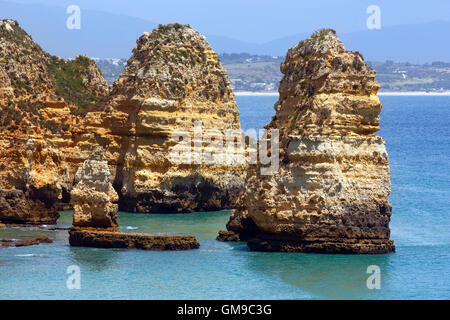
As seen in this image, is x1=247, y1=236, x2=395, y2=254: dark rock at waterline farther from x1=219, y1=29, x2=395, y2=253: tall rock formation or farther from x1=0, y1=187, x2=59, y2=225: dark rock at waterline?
x1=0, y1=187, x2=59, y2=225: dark rock at waterline

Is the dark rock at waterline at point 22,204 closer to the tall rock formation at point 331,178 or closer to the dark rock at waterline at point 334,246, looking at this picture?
the tall rock formation at point 331,178

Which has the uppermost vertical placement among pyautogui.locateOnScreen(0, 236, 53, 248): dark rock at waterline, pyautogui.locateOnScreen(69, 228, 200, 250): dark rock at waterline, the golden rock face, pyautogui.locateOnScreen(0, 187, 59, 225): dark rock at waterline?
the golden rock face

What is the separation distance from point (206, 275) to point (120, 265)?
369 cm

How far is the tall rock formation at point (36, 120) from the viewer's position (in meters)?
60.9

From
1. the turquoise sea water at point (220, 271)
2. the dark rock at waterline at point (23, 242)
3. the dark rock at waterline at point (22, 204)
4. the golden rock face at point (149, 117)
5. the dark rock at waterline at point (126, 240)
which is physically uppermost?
the golden rock face at point (149, 117)

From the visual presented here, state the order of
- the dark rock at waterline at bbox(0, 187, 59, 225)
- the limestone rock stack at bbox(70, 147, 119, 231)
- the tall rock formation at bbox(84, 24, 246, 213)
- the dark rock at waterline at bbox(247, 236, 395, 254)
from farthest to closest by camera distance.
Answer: the tall rock formation at bbox(84, 24, 246, 213), the dark rock at waterline at bbox(0, 187, 59, 225), the limestone rock stack at bbox(70, 147, 119, 231), the dark rock at waterline at bbox(247, 236, 395, 254)

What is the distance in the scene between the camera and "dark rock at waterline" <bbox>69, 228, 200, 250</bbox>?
177ft

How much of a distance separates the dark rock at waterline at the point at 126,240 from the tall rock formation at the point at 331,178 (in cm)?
355

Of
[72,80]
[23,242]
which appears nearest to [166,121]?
[72,80]

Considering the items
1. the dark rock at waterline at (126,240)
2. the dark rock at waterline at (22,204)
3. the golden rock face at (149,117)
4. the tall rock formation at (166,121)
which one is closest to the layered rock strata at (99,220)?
the dark rock at waterline at (126,240)

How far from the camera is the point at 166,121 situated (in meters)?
70.6

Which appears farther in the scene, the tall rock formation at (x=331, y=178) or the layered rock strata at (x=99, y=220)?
the layered rock strata at (x=99, y=220)

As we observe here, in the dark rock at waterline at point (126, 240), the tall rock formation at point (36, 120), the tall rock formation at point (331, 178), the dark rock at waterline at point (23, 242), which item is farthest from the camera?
the tall rock formation at point (36, 120)

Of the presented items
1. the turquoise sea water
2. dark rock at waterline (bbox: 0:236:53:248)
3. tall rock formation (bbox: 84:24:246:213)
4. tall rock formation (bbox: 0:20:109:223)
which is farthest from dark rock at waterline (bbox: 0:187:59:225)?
tall rock formation (bbox: 84:24:246:213)
